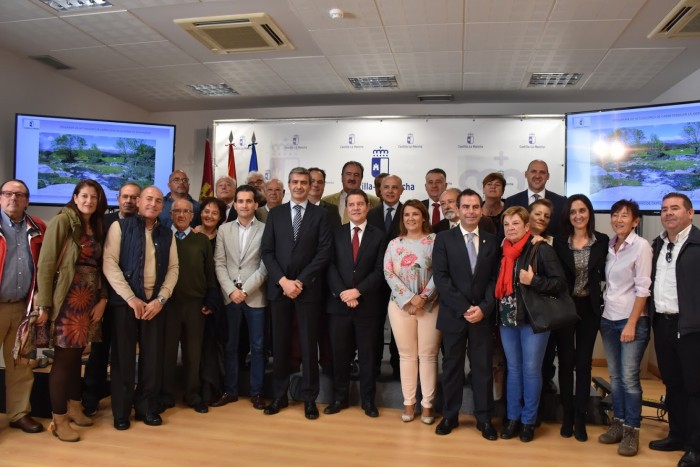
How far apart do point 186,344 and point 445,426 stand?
75.9 inches

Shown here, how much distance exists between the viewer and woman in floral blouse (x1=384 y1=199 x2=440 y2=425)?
11.9 feet

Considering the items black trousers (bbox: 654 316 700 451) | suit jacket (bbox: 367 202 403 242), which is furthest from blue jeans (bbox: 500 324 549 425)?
suit jacket (bbox: 367 202 403 242)

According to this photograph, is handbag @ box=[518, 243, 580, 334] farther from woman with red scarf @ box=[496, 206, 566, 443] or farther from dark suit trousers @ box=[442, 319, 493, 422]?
dark suit trousers @ box=[442, 319, 493, 422]

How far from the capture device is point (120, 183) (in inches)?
238

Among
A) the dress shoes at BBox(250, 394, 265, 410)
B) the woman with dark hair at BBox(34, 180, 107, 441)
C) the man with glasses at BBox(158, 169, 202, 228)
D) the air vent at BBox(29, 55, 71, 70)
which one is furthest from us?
the air vent at BBox(29, 55, 71, 70)

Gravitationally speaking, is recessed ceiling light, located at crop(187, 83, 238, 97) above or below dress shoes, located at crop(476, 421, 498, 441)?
above

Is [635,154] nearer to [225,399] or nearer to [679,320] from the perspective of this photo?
[679,320]

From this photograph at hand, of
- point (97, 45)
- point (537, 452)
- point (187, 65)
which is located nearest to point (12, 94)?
point (97, 45)

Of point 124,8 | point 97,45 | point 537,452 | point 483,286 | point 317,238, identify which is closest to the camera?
point 537,452

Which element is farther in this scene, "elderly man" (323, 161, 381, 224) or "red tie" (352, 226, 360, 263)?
"elderly man" (323, 161, 381, 224)

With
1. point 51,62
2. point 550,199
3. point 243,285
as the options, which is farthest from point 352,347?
point 51,62

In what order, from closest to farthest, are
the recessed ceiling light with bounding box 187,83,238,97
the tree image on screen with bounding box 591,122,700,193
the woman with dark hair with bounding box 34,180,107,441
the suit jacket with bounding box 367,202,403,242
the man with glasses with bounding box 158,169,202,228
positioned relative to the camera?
the woman with dark hair with bounding box 34,180,107,441 → the suit jacket with bounding box 367,202,403,242 → the tree image on screen with bounding box 591,122,700,193 → the man with glasses with bounding box 158,169,202,228 → the recessed ceiling light with bounding box 187,83,238,97

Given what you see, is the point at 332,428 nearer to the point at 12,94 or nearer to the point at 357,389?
the point at 357,389

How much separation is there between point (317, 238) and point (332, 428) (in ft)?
4.30
